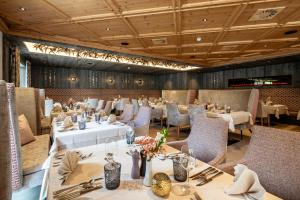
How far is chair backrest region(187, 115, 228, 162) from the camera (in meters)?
1.77

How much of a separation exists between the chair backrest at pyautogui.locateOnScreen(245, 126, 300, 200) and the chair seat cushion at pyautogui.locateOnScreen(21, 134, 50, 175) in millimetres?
2308

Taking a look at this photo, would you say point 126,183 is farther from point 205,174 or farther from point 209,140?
point 209,140

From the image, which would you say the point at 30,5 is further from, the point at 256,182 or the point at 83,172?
the point at 256,182

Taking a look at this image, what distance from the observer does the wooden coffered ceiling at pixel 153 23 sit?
3299 mm

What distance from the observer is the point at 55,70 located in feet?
35.0

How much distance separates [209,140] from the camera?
188 cm

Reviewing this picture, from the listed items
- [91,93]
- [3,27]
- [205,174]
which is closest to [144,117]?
[205,174]

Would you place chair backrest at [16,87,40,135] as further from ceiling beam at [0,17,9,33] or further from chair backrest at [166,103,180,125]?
chair backrest at [166,103,180,125]

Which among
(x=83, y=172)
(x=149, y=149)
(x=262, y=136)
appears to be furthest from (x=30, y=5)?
(x=262, y=136)

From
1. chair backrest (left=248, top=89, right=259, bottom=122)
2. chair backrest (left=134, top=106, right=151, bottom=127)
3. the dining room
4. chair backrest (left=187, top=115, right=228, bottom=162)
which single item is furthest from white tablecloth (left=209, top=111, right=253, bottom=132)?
chair backrest (left=187, top=115, right=228, bottom=162)

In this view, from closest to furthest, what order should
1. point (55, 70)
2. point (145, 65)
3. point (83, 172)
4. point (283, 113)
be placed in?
point (83, 172) → point (283, 113) → point (145, 65) → point (55, 70)

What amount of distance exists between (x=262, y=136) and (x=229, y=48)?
613cm

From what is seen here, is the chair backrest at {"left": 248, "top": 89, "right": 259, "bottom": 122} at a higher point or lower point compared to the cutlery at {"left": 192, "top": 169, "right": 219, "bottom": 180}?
higher

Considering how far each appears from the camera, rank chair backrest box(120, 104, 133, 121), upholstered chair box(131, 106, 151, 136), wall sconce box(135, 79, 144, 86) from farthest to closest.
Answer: wall sconce box(135, 79, 144, 86)
chair backrest box(120, 104, 133, 121)
upholstered chair box(131, 106, 151, 136)
